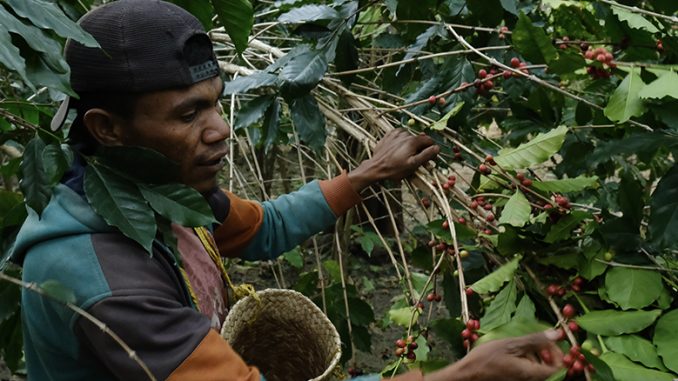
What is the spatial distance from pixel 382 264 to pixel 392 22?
3.30 metres

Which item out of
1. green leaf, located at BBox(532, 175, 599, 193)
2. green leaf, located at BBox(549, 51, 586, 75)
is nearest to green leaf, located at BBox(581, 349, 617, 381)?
green leaf, located at BBox(532, 175, 599, 193)

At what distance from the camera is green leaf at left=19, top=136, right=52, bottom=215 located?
149cm

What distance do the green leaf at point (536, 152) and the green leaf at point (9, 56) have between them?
42.8 inches

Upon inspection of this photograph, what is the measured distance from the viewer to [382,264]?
5.45 metres

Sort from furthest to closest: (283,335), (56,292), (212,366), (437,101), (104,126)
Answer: (283,335) → (437,101) → (104,126) → (212,366) → (56,292)

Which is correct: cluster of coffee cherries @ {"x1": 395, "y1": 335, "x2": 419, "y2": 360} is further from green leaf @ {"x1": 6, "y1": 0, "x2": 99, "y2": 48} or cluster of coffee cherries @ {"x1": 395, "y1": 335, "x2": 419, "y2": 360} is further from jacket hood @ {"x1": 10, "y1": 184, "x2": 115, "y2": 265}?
green leaf @ {"x1": 6, "y1": 0, "x2": 99, "y2": 48}

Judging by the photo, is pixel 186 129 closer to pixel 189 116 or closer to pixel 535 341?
pixel 189 116

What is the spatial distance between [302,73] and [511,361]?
106 centimetres

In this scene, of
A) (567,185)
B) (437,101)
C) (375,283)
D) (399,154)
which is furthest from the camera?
(375,283)

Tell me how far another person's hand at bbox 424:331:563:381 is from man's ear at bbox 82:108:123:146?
84cm

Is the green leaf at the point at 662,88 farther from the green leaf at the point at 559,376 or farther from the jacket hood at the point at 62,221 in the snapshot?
the jacket hood at the point at 62,221

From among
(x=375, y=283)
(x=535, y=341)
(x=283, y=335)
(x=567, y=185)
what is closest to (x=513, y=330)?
(x=535, y=341)

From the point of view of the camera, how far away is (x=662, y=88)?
1.49m

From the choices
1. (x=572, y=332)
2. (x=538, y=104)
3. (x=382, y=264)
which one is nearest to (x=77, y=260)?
(x=572, y=332)
